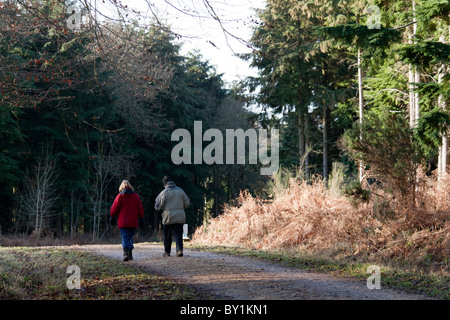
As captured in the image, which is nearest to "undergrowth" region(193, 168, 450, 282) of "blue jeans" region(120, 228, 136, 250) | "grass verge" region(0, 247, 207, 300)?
"blue jeans" region(120, 228, 136, 250)

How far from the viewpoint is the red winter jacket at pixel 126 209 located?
10.5 metres

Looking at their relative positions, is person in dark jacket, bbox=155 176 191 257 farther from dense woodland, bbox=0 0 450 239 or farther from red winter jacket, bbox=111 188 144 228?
dense woodland, bbox=0 0 450 239

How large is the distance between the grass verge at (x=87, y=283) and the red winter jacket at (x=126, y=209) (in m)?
1.01

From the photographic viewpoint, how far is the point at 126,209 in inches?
418

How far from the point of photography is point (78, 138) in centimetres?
2911

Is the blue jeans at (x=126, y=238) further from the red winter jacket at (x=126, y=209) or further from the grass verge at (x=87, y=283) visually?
the grass verge at (x=87, y=283)

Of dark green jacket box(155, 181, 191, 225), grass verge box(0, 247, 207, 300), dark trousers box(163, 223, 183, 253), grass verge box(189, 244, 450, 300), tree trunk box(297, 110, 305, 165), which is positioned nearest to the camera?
grass verge box(0, 247, 207, 300)

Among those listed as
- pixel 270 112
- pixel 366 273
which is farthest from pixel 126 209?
pixel 270 112

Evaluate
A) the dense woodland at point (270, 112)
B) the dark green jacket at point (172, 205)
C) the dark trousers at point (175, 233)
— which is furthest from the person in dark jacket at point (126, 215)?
the dense woodland at point (270, 112)

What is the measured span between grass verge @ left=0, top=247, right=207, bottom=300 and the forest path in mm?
493

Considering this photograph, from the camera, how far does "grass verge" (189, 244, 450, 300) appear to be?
744 cm

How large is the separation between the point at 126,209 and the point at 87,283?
10.5 ft

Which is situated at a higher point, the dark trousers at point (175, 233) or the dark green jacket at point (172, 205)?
the dark green jacket at point (172, 205)
